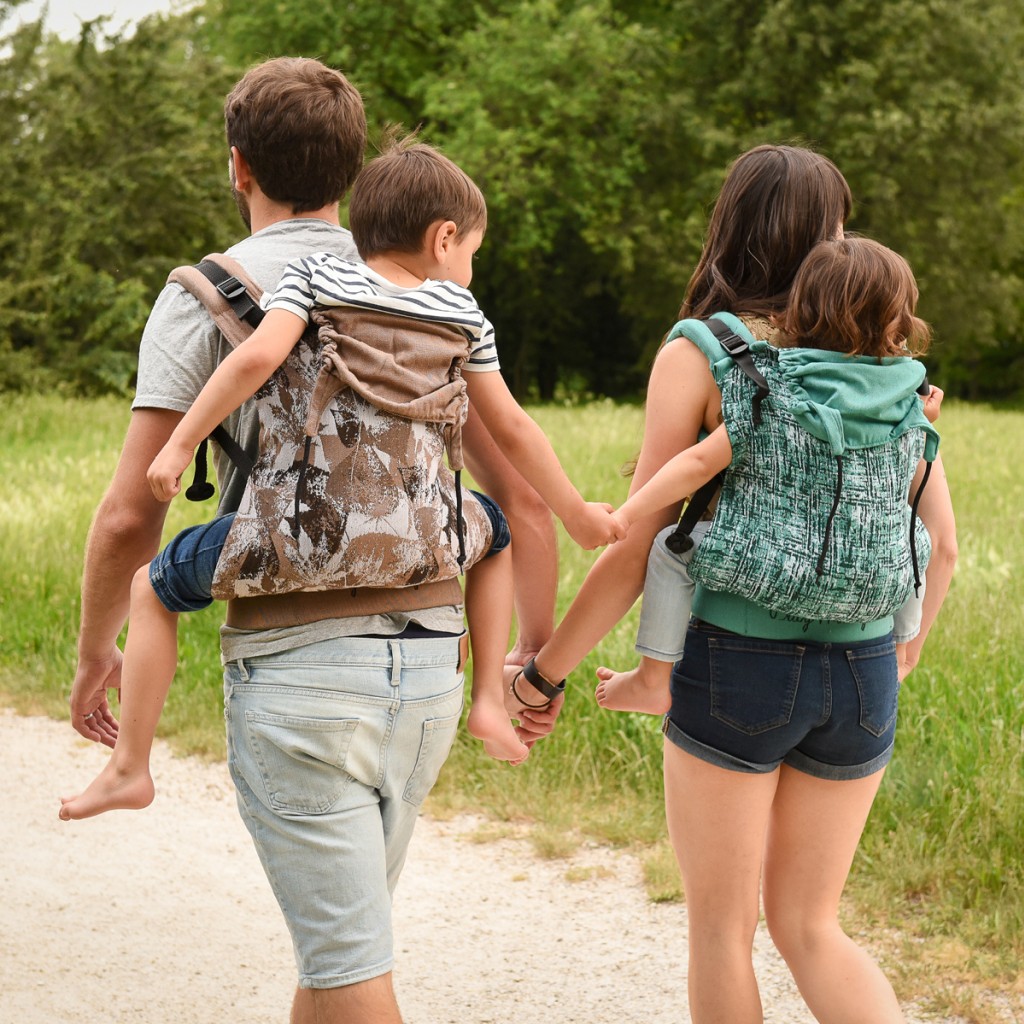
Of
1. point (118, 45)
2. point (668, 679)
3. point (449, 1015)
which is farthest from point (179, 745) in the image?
point (118, 45)

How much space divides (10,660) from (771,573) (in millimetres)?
5719

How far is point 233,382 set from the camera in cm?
214

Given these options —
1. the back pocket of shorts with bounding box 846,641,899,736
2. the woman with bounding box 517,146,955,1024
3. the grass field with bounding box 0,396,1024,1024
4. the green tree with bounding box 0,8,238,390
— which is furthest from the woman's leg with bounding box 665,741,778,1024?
the green tree with bounding box 0,8,238,390

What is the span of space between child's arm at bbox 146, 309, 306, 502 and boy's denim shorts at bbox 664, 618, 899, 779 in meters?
1.00

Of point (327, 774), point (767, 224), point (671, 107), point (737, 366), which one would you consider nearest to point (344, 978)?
point (327, 774)

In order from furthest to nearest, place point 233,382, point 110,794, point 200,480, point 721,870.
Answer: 1. point 721,870
2. point 110,794
3. point 200,480
4. point 233,382

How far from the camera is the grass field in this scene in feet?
13.7

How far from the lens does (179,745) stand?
6.10 m

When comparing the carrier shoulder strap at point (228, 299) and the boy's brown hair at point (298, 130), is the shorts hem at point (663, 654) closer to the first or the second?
the carrier shoulder strap at point (228, 299)

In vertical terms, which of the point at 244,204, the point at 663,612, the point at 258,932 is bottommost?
the point at 258,932

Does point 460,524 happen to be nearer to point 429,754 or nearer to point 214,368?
point 429,754

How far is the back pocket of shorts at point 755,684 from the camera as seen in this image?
2.51 meters

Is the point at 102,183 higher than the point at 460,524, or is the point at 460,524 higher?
the point at 460,524

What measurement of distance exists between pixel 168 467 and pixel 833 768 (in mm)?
1382
